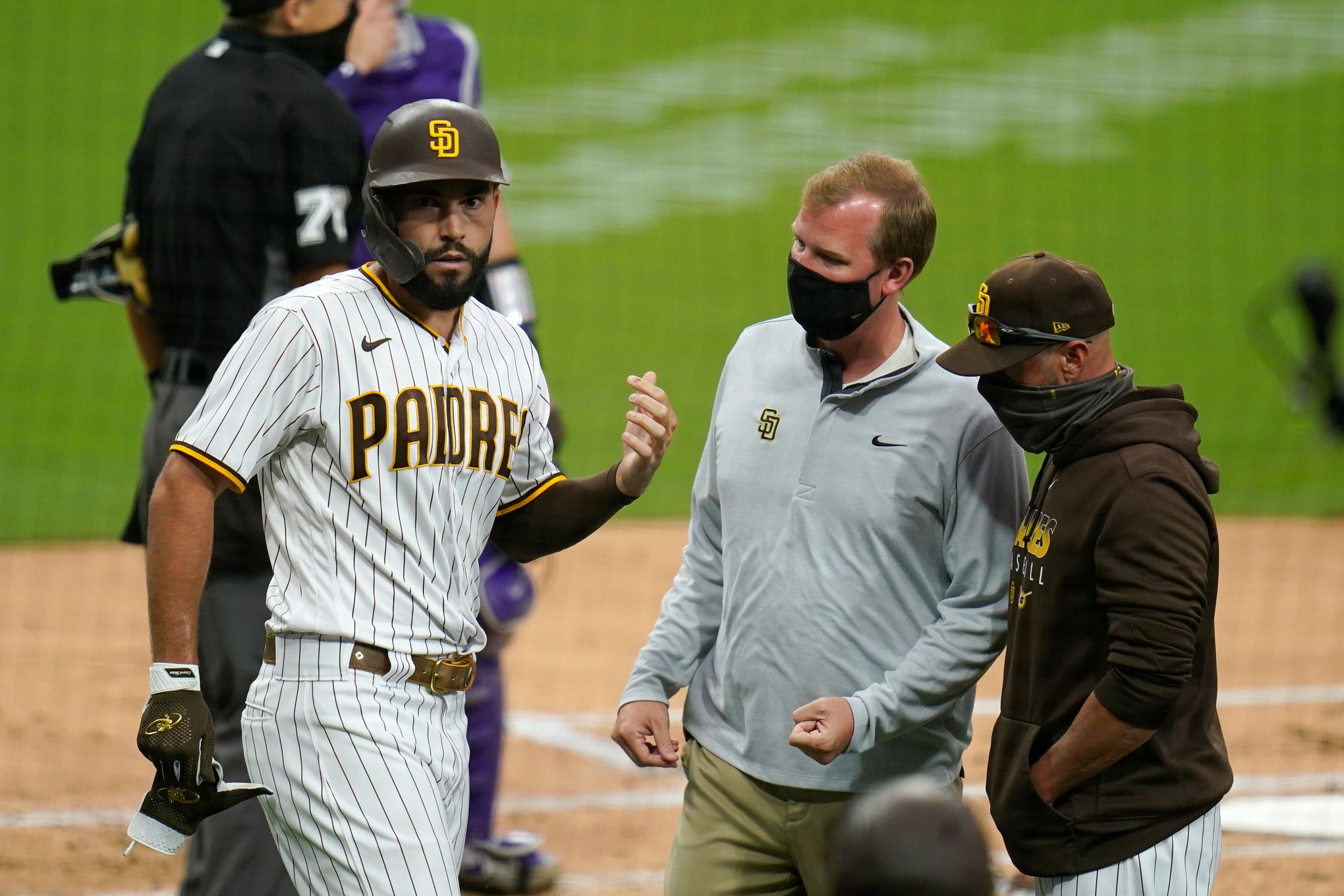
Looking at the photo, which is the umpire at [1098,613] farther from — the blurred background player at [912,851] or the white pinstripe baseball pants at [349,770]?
the white pinstripe baseball pants at [349,770]

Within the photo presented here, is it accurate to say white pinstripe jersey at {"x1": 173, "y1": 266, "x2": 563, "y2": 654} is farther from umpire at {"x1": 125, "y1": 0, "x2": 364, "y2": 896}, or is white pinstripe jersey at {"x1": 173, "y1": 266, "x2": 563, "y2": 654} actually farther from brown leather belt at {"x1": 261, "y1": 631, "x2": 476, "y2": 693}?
umpire at {"x1": 125, "y1": 0, "x2": 364, "y2": 896}

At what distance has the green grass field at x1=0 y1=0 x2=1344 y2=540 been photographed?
43.2 ft

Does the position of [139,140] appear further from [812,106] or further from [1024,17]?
[1024,17]

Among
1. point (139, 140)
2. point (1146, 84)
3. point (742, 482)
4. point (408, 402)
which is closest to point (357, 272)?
point (408, 402)

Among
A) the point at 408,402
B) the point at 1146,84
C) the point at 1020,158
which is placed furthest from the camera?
the point at 1146,84

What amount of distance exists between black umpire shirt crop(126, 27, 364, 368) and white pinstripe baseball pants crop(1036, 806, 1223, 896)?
7.20ft

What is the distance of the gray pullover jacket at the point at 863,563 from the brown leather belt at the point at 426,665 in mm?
400

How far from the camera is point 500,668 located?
484 cm

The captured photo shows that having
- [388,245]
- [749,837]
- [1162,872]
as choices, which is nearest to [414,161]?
[388,245]

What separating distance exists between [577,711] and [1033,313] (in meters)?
4.24

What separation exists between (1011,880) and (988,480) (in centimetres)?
207

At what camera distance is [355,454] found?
9.53ft

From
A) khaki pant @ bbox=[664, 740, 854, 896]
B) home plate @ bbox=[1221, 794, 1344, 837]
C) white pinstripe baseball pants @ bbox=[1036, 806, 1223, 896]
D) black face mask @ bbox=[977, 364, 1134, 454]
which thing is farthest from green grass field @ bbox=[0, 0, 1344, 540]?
white pinstripe baseball pants @ bbox=[1036, 806, 1223, 896]

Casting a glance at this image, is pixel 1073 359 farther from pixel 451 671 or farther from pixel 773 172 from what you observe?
pixel 773 172
